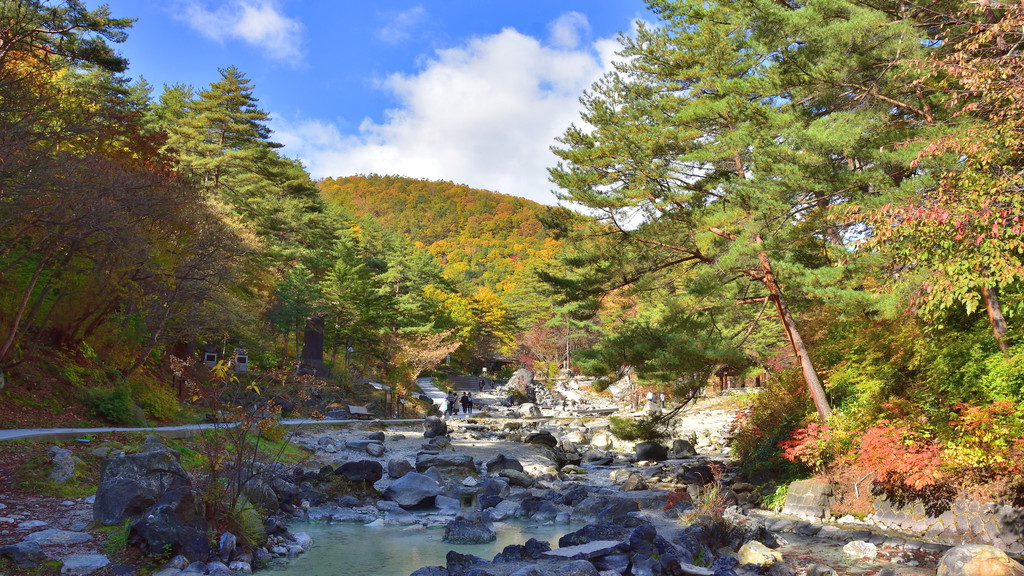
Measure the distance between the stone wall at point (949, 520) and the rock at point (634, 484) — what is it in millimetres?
4242

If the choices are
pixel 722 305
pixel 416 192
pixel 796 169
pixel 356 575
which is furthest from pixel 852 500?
pixel 416 192

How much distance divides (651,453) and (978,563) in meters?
13.5

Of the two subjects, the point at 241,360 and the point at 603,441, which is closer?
the point at 603,441

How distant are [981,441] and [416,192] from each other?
12770 cm

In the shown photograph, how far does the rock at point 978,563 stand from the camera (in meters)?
6.69

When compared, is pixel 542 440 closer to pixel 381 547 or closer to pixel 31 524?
pixel 381 547

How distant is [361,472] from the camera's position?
42.0 feet

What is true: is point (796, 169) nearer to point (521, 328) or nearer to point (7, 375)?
point (7, 375)

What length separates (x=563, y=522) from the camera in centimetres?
1110

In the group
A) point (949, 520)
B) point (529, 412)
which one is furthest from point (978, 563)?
point (529, 412)

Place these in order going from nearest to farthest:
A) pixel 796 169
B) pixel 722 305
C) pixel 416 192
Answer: pixel 796 169 < pixel 722 305 < pixel 416 192

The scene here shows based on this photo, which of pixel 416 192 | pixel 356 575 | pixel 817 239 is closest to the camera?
pixel 356 575

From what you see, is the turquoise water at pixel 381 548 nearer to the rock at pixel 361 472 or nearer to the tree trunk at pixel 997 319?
the rock at pixel 361 472

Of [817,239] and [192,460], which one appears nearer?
[192,460]
